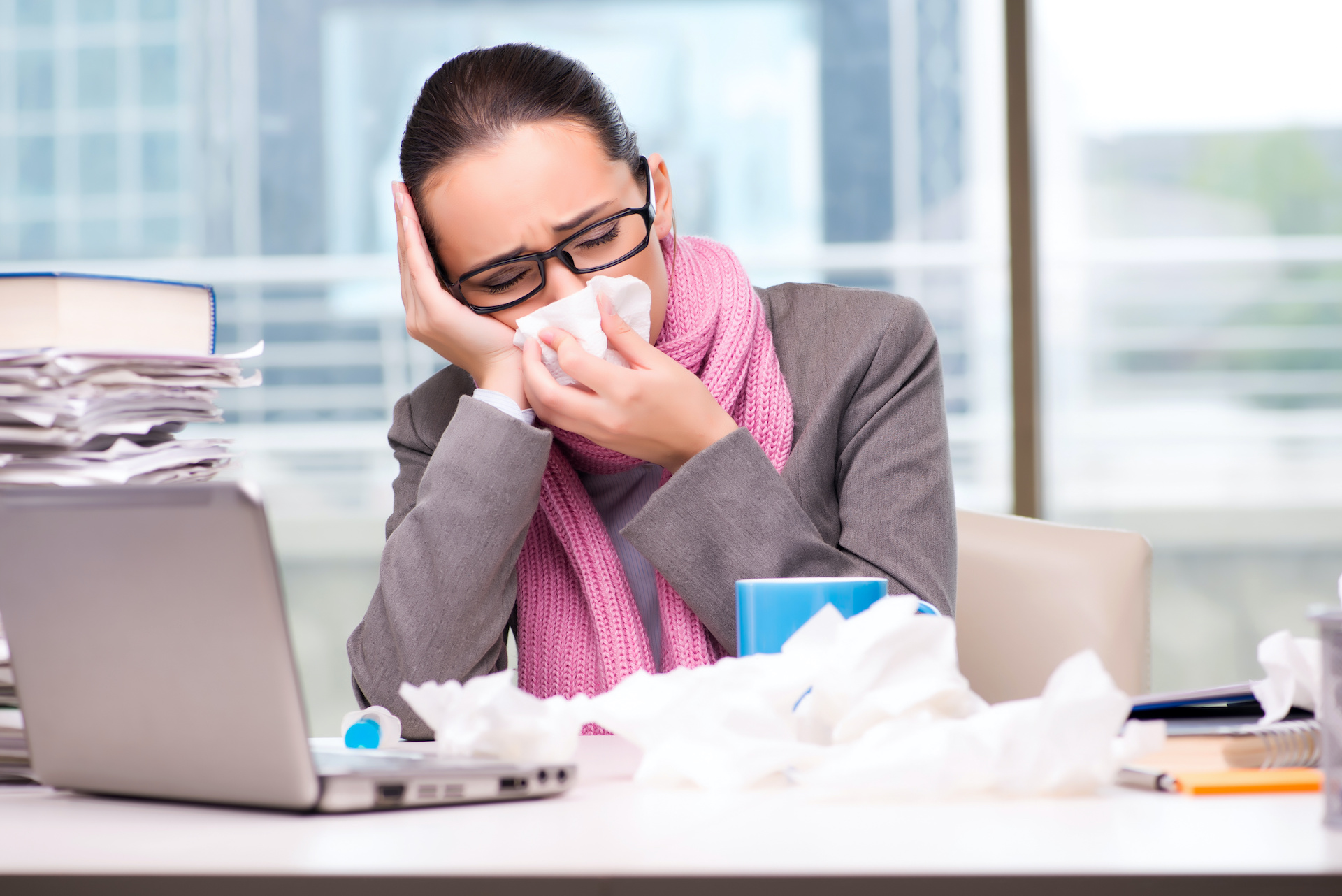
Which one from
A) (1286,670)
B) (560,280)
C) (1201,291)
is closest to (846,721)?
(1286,670)

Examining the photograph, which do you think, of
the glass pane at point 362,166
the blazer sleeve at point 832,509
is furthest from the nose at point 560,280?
the glass pane at point 362,166

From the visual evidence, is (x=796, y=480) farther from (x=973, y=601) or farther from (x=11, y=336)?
(x=11, y=336)

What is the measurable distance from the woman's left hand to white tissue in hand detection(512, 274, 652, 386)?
0.01m

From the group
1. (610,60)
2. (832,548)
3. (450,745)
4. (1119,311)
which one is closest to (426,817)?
(450,745)

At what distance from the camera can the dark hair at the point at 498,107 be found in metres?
1.20

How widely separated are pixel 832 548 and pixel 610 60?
8.53 ft

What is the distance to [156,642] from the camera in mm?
528

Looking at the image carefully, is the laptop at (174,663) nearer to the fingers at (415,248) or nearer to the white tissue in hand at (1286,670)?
the white tissue in hand at (1286,670)

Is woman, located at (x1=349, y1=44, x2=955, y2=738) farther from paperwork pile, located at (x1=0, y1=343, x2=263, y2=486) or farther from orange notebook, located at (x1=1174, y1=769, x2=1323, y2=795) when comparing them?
orange notebook, located at (x1=1174, y1=769, x2=1323, y2=795)

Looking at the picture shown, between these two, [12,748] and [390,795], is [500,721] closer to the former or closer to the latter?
[390,795]

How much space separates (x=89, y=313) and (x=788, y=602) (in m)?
0.51

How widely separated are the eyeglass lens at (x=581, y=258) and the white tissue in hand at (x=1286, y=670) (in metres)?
0.73

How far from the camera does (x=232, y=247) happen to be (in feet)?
11.4

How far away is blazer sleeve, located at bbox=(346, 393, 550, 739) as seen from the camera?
3.64 feet
